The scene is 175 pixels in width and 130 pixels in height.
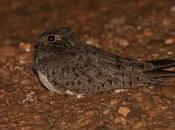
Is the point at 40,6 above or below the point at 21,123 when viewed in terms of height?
above

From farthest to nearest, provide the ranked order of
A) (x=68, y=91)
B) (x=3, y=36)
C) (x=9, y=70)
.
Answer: (x=3, y=36), (x=9, y=70), (x=68, y=91)

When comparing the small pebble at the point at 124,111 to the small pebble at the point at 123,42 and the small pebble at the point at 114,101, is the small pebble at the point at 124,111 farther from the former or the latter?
the small pebble at the point at 123,42

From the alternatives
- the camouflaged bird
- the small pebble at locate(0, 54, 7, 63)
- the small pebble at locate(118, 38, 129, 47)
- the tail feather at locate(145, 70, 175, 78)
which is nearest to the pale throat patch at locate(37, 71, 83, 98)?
the camouflaged bird

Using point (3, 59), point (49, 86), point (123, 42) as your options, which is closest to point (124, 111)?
point (49, 86)

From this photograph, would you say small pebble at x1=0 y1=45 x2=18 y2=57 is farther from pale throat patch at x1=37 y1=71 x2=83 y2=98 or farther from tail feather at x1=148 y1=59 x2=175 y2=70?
tail feather at x1=148 y1=59 x2=175 y2=70

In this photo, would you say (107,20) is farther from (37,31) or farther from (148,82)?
(148,82)

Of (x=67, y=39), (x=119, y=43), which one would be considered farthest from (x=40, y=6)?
(x=67, y=39)
